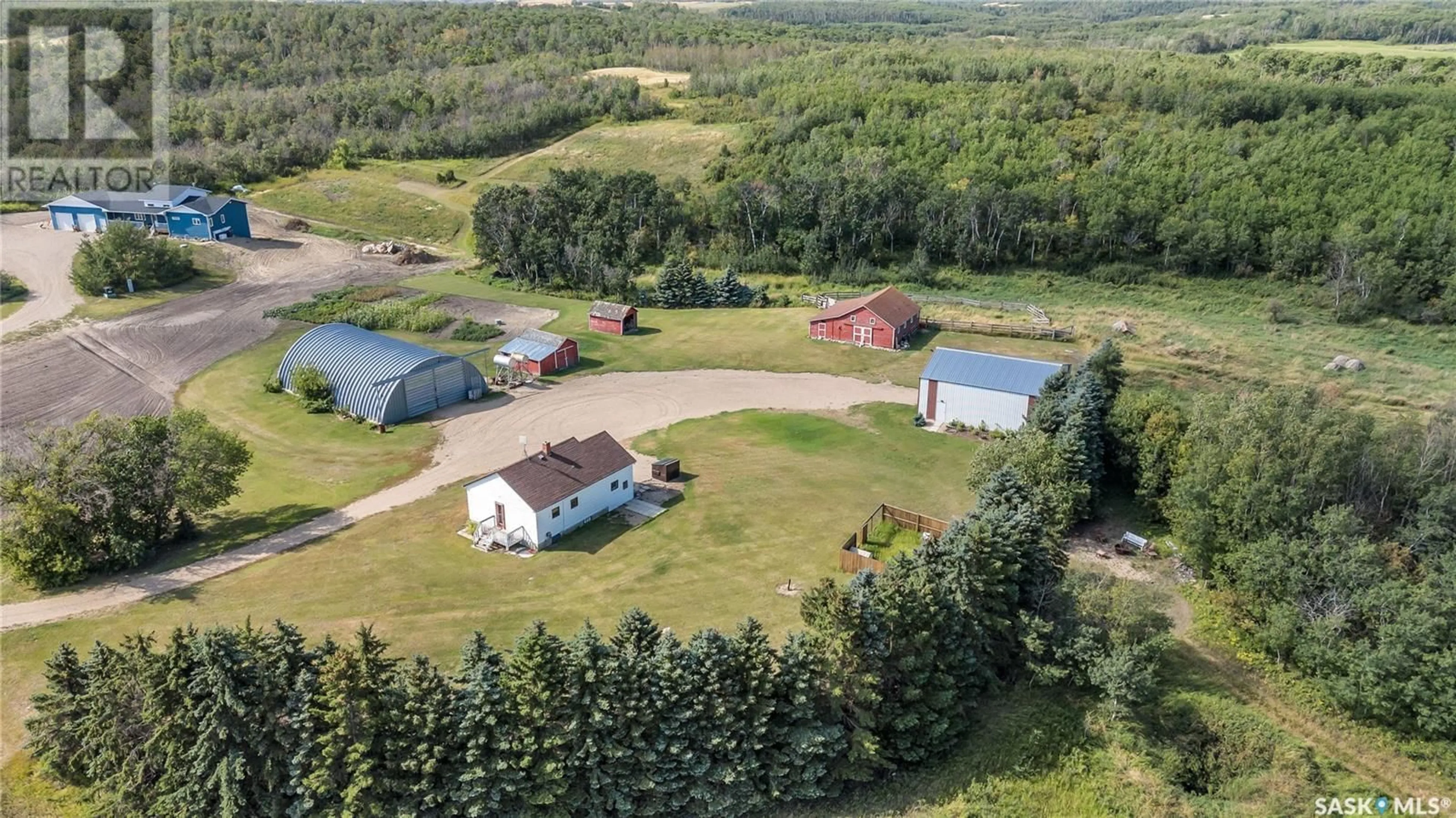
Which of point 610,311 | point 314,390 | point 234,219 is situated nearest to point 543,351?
point 610,311

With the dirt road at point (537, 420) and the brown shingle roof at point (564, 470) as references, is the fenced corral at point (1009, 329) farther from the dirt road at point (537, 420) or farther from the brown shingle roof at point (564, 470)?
the brown shingle roof at point (564, 470)

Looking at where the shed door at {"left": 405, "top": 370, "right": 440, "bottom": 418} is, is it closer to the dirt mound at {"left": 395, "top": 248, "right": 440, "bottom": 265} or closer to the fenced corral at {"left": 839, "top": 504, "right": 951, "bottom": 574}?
the fenced corral at {"left": 839, "top": 504, "right": 951, "bottom": 574}

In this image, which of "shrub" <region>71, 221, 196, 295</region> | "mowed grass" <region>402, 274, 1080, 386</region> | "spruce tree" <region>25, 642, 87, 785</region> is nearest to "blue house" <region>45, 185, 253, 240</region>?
"shrub" <region>71, 221, 196, 295</region>

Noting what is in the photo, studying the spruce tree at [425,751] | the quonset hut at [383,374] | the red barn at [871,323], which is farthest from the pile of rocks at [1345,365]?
the spruce tree at [425,751]

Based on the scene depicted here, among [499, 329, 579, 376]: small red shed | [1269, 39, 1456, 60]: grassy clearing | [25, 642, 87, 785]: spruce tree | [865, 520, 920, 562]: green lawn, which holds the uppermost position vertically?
[1269, 39, 1456, 60]: grassy clearing

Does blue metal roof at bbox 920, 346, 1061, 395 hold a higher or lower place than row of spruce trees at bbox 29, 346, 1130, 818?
higher

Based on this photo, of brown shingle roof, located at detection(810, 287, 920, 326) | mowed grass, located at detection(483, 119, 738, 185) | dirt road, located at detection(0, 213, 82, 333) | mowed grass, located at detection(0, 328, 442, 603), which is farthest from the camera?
mowed grass, located at detection(483, 119, 738, 185)
